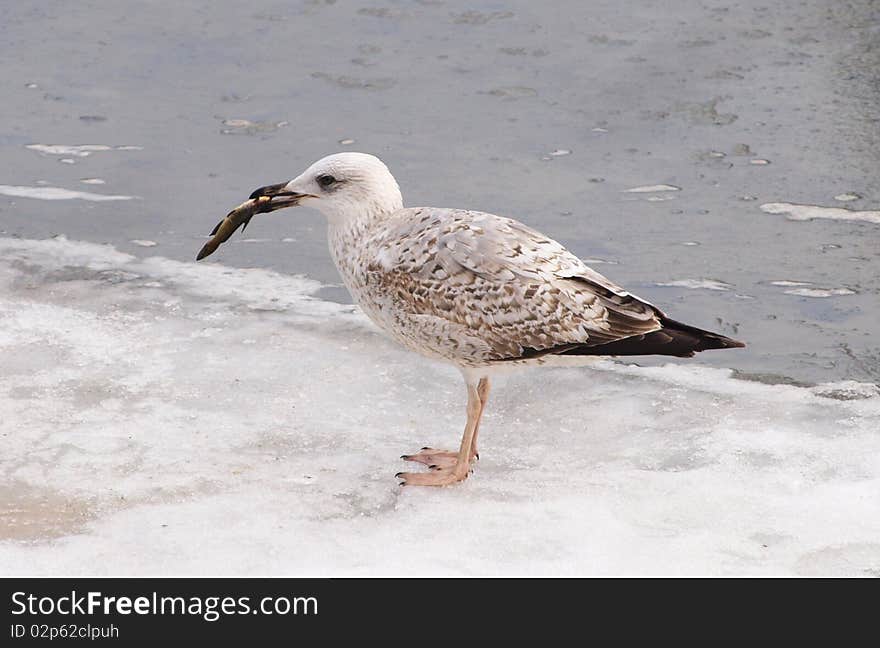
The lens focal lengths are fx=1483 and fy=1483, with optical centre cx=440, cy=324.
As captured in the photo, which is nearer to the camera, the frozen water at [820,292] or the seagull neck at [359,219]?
the seagull neck at [359,219]

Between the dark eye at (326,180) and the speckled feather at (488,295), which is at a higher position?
the dark eye at (326,180)

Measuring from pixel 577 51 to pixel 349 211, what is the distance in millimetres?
5301

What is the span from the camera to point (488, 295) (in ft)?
18.7

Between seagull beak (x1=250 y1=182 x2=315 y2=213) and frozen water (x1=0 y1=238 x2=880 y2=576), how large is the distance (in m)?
0.94

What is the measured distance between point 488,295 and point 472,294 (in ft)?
0.20

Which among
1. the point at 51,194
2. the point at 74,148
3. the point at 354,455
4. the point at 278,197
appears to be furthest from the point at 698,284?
the point at 74,148

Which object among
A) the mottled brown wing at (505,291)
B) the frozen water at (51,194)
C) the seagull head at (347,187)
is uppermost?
the seagull head at (347,187)

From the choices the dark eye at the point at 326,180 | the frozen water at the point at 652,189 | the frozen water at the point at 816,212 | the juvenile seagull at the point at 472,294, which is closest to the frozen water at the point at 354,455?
the juvenile seagull at the point at 472,294

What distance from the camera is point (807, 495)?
5742 millimetres

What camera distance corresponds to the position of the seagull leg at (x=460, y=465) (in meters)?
5.87

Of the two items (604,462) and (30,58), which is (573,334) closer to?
(604,462)

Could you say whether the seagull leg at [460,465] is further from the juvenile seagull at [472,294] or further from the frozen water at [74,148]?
the frozen water at [74,148]

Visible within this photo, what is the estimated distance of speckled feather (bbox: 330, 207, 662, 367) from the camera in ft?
18.7

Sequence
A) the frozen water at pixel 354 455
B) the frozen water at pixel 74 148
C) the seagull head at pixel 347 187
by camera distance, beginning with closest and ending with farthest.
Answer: the frozen water at pixel 354 455 → the seagull head at pixel 347 187 → the frozen water at pixel 74 148
